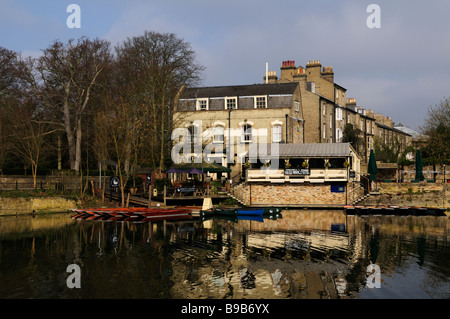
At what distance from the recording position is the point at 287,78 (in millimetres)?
61938

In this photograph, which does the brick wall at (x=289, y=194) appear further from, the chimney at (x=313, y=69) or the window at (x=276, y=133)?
the chimney at (x=313, y=69)

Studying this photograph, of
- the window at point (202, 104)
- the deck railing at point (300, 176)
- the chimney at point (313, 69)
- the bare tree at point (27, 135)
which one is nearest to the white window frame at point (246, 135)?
the window at point (202, 104)

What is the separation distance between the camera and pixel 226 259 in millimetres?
21156

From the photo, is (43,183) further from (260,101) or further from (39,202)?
(260,101)

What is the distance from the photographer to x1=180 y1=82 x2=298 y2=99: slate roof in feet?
173

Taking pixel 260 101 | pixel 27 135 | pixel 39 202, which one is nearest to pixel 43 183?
pixel 39 202

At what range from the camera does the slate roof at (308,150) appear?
4422 cm

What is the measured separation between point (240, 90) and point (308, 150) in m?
13.2

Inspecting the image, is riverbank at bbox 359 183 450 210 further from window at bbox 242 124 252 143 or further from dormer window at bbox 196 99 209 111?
dormer window at bbox 196 99 209 111

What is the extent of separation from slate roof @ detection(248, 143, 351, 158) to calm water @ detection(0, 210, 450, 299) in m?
11.1

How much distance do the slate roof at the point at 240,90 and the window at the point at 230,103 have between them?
2.64 feet

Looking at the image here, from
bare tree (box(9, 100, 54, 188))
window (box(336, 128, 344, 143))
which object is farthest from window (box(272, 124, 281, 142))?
bare tree (box(9, 100, 54, 188))
